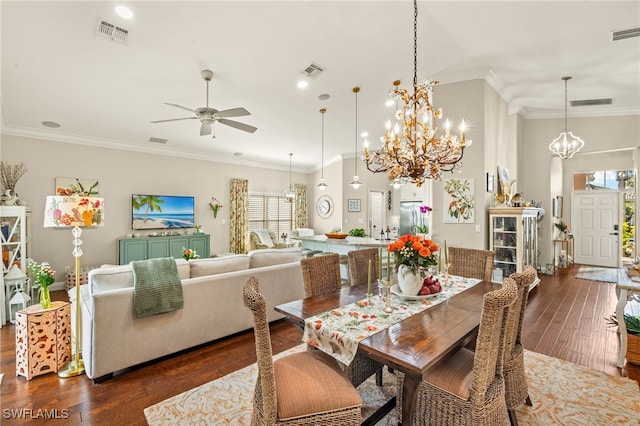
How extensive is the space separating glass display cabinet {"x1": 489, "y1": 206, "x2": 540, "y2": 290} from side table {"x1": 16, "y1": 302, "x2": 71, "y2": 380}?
17.9ft

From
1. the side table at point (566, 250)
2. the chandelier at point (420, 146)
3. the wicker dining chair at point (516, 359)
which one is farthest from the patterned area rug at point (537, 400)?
the side table at point (566, 250)

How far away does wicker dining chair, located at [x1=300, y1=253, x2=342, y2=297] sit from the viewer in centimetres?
238

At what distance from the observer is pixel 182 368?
2.70 metres

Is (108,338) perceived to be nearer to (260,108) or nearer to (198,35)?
(198,35)

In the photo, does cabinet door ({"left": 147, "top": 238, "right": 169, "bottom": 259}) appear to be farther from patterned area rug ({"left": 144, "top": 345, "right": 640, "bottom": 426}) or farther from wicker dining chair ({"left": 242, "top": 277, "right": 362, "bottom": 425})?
wicker dining chair ({"left": 242, "top": 277, "right": 362, "bottom": 425})

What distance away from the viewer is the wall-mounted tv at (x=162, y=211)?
639 cm

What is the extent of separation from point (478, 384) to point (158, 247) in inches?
258

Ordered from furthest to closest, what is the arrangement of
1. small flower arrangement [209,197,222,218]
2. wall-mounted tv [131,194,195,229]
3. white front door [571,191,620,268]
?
small flower arrangement [209,197,222,218], white front door [571,191,620,268], wall-mounted tv [131,194,195,229]

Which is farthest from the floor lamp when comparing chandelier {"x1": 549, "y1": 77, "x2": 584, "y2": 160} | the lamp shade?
chandelier {"x1": 549, "y1": 77, "x2": 584, "y2": 160}

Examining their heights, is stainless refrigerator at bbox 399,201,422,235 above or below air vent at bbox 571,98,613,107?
below

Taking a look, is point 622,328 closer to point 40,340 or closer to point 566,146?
point 566,146

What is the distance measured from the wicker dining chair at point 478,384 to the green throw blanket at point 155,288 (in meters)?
2.27

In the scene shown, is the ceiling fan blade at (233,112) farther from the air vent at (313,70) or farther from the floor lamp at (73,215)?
the floor lamp at (73,215)

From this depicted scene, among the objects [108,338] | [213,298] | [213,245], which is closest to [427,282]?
[213,298]
